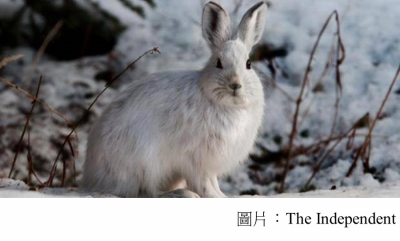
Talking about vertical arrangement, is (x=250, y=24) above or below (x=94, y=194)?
above

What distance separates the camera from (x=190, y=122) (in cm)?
196

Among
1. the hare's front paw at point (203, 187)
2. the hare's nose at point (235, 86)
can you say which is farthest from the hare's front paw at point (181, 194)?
the hare's nose at point (235, 86)

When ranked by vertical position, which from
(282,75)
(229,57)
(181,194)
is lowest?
(181,194)

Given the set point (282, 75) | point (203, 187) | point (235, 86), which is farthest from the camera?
point (282, 75)

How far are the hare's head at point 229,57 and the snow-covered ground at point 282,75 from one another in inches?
23.1

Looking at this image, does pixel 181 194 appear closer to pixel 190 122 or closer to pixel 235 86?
pixel 190 122

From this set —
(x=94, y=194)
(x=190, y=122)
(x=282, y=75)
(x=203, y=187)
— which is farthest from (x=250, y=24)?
(x=282, y=75)

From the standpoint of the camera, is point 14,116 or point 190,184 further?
point 14,116

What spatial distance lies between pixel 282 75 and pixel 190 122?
32.1 inches

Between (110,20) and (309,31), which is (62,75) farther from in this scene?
(309,31)

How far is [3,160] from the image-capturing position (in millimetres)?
2664
